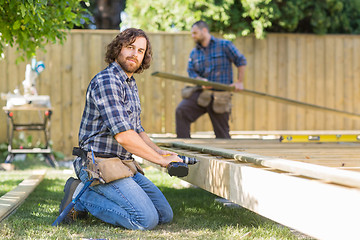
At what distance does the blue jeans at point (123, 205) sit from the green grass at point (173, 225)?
5cm

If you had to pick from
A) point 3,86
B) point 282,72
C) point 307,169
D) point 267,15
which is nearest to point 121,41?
point 307,169

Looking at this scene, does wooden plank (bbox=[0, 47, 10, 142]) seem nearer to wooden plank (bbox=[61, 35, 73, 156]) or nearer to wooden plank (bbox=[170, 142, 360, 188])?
wooden plank (bbox=[61, 35, 73, 156])

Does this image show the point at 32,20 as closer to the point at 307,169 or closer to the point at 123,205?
the point at 123,205

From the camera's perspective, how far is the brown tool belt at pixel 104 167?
2701 mm

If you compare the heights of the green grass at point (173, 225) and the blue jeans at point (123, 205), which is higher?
the blue jeans at point (123, 205)

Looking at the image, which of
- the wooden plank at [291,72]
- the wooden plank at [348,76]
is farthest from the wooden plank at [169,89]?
the wooden plank at [348,76]

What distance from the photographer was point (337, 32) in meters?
8.81

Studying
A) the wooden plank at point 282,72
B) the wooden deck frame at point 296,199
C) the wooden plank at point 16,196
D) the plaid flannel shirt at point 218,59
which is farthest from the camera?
the wooden plank at point 282,72

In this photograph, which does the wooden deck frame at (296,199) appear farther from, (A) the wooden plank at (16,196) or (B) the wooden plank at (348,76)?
(B) the wooden plank at (348,76)

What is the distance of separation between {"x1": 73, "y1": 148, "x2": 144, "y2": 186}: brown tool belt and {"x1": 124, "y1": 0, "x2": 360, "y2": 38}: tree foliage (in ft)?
17.6

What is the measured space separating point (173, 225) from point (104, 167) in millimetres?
557

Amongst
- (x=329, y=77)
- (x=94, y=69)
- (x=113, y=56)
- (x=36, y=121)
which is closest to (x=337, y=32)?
(x=329, y=77)

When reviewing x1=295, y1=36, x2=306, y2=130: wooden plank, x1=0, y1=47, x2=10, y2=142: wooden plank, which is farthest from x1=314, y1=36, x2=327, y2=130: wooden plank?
x1=0, y1=47, x2=10, y2=142: wooden plank

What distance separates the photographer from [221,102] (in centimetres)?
555
